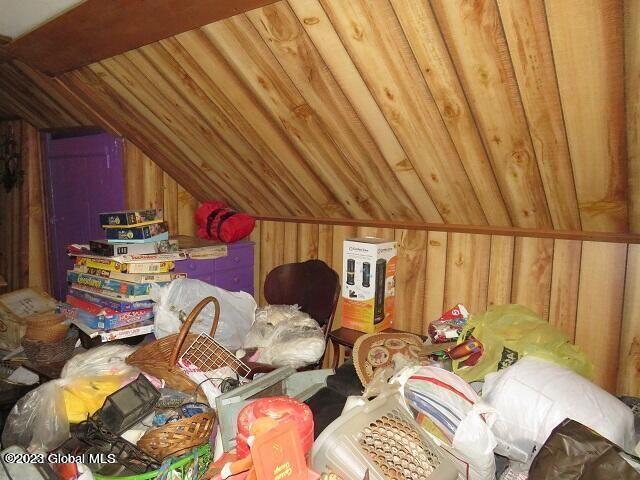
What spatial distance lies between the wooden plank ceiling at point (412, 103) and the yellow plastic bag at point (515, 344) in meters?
0.44

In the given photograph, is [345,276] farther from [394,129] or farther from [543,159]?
[543,159]

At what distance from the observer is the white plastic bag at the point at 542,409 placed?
4.24ft

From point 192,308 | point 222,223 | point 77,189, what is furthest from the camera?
point 77,189

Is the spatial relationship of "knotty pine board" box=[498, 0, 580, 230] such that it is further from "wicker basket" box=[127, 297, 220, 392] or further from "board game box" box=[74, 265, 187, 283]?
"board game box" box=[74, 265, 187, 283]

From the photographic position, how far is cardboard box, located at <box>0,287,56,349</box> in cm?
271

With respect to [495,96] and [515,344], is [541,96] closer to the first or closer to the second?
[495,96]

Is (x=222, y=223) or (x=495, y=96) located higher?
(x=495, y=96)

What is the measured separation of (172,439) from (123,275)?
1.18 metres

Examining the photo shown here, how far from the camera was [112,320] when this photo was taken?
2256 mm

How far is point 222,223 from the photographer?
→ 2682mm

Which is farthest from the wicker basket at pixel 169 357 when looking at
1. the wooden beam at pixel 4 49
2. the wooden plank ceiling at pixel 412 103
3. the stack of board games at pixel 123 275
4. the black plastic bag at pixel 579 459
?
the wooden beam at pixel 4 49

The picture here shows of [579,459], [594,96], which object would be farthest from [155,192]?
[579,459]

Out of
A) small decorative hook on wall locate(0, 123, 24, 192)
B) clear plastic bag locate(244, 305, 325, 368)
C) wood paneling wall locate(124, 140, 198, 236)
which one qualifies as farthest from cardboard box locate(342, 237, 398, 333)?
small decorative hook on wall locate(0, 123, 24, 192)

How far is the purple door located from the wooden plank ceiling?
20.8 inches
